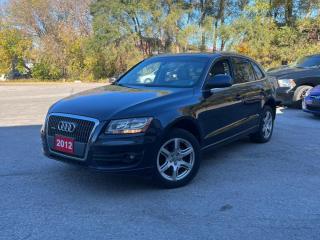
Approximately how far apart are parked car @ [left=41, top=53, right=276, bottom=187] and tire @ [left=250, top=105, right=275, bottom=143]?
2.45 feet

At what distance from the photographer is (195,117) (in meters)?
5.01

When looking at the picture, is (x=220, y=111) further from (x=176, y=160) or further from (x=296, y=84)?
(x=296, y=84)

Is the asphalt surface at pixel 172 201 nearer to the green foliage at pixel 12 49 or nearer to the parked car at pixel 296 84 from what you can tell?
the parked car at pixel 296 84

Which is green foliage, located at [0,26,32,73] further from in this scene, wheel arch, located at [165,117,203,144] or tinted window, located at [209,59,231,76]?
wheel arch, located at [165,117,203,144]

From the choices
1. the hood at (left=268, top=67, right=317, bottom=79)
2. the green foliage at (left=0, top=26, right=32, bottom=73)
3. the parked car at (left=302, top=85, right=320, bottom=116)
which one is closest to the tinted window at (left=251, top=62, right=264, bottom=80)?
the parked car at (left=302, top=85, right=320, bottom=116)

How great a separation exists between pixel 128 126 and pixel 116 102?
447 millimetres

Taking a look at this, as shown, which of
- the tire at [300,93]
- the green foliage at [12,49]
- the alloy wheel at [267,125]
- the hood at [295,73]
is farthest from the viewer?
the green foliage at [12,49]

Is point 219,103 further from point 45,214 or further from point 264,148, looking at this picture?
point 45,214

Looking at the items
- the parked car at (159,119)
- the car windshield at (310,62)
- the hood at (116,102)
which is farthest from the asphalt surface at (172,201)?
the car windshield at (310,62)

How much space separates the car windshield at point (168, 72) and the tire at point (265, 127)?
1.95 meters

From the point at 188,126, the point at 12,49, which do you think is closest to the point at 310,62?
the point at 188,126

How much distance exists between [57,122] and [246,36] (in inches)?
908

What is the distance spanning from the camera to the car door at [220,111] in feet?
17.2

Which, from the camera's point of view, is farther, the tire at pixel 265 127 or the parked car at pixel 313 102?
the parked car at pixel 313 102
